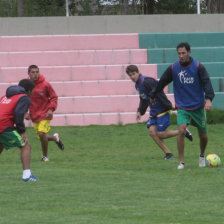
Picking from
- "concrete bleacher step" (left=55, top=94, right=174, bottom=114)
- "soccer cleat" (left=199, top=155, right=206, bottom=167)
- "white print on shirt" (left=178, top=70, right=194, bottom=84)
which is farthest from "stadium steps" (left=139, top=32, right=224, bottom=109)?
"white print on shirt" (left=178, top=70, right=194, bottom=84)

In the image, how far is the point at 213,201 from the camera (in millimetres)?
8195

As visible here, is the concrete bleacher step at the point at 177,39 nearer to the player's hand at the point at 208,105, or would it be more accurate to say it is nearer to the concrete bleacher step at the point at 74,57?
the concrete bleacher step at the point at 74,57

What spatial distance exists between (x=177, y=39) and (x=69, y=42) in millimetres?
3339

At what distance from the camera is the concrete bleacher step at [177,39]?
23.2m

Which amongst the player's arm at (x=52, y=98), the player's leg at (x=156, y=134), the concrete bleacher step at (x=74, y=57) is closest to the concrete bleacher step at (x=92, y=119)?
the concrete bleacher step at (x=74, y=57)

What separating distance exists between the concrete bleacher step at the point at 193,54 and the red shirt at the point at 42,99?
866 centimetres

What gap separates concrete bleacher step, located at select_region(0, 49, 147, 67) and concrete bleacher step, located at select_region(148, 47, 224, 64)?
27cm

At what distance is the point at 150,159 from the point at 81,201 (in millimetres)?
5398

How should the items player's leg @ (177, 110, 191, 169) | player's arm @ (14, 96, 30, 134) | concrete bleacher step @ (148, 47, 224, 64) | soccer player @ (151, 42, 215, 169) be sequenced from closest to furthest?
player's arm @ (14, 96, 30, 134) < soccer player @ (151, 42, 215, 169) < player's leg @ (177, 110, 191, 169) < concrete bleacher step @ (148, 47, 224, 64)

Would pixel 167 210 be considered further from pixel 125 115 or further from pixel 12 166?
pixel 125 115

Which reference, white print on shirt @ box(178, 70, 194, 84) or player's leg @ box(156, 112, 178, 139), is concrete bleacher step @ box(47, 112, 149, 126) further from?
white print on shirt @ box(178, 70, 194, 84)

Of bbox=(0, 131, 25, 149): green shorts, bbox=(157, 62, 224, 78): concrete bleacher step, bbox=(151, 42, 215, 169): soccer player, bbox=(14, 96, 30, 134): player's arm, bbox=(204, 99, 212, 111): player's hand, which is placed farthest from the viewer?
bbox=(157, 62, 224, 78): concrete bleacher step

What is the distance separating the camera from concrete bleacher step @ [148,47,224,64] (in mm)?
22453

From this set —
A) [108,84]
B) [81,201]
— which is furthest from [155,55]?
[81,201]
